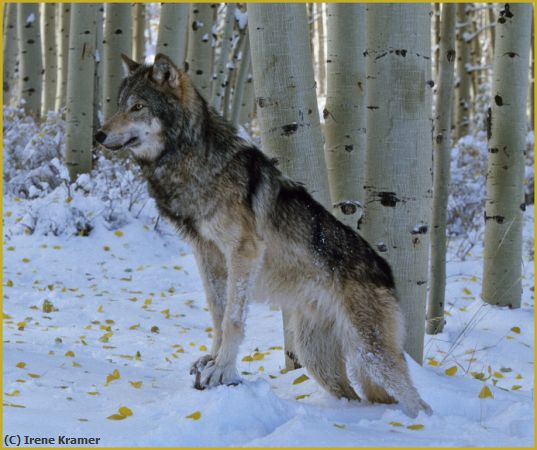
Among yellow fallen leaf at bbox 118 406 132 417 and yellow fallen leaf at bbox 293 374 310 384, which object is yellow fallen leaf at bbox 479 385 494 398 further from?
yellow fallen leaf at bbox 118 406 132 417

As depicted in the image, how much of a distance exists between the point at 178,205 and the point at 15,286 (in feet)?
15.5

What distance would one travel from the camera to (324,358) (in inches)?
185

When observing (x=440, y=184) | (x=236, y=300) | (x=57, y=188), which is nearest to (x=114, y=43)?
(x=57, y=188)

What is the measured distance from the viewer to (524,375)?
6309mm

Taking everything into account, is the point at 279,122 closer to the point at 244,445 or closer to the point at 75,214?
the point at 244,445

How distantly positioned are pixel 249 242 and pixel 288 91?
1.30 m

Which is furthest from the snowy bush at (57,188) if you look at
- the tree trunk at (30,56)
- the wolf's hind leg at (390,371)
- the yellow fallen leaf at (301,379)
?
the wolf's hind leg at (390,371)

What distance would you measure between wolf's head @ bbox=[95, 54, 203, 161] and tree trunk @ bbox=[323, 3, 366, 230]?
161 centimetres

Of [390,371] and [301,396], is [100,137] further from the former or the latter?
[390,371]

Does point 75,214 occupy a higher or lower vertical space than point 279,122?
lower

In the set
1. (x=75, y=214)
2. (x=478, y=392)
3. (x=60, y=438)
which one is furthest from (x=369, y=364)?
(x=75, y=214)

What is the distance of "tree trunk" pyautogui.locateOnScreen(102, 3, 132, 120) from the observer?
12234mm

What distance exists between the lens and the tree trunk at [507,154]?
7.60 meters

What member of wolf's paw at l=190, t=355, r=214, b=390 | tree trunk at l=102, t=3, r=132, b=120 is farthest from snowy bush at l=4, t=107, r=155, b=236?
wolf's paw at l=190, t=355, r=214, b=390
